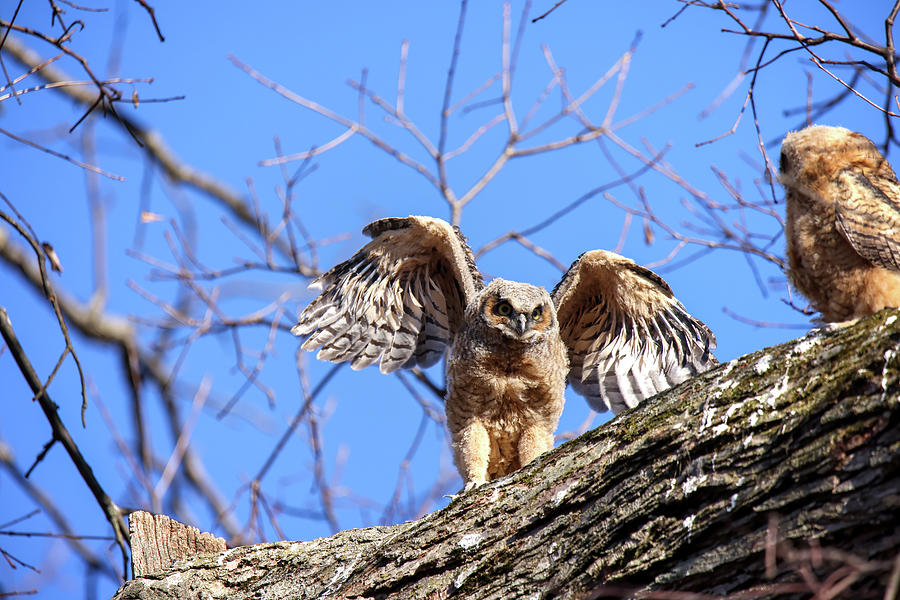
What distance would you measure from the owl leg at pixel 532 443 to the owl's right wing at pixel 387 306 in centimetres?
93

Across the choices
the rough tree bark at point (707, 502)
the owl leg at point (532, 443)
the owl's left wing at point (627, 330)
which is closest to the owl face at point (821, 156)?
the rough tree bark at point (707, 502)

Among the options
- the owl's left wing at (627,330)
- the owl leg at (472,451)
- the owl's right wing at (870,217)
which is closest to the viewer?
the owl's right wing at (870,217)

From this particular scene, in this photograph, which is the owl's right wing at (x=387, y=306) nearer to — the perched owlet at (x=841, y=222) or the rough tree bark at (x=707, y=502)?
the rough tree bark at (x=707, y=502)

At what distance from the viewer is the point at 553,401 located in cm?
489

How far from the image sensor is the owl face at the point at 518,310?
4.75 meters

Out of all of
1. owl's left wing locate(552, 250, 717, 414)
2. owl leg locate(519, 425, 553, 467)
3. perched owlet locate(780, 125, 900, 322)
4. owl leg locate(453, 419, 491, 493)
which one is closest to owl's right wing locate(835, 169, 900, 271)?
perched owlet locate(780, 125, 900, 322)

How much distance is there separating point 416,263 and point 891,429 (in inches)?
135

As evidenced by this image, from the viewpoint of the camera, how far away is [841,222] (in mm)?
3188

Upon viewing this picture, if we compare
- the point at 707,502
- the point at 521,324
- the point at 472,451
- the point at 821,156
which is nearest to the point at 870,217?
the point at 821,156

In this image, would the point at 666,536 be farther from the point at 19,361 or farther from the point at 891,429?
the point at 19,361

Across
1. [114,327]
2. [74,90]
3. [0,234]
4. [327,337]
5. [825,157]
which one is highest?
[74,90]

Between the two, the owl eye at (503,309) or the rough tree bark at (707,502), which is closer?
the rough tree bark at (707,502)

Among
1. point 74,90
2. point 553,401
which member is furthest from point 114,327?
point 553,401

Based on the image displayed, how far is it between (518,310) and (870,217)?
6.75 feet
